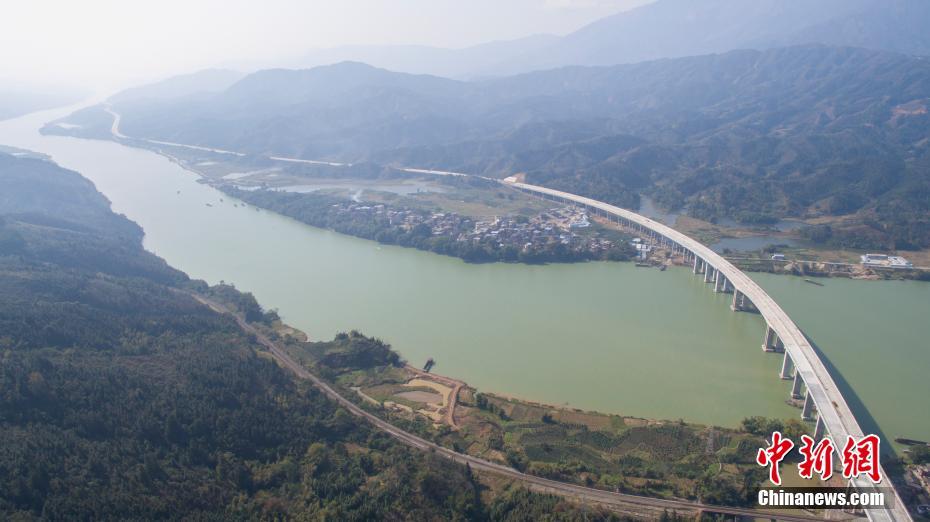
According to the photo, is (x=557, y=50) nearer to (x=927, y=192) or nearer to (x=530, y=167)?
(x=530, y=167)

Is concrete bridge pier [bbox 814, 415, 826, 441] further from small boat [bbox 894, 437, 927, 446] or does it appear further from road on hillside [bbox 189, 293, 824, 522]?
road on hillside [bbox 189, 293, 824, 522]

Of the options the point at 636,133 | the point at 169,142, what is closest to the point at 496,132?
the point at 636,133

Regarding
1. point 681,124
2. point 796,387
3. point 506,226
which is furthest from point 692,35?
point 796,387

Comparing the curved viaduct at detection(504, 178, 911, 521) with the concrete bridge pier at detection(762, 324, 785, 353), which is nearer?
the curved viaduct at detection(504, 178, 911, 521)

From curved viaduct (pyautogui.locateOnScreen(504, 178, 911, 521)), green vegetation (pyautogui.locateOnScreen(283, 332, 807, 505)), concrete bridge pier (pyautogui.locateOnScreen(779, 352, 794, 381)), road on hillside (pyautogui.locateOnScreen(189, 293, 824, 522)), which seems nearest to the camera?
road on hillside (pyautogui.locateOnScreen(189, 293, 824, 522))

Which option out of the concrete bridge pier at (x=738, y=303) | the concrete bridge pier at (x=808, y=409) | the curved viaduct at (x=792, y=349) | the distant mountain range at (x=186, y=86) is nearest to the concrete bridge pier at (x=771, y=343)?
the curved viaduct at (x=792, y=349)

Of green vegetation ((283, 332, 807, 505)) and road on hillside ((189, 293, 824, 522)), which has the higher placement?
green vegetation ((283, 332, 807, 505))

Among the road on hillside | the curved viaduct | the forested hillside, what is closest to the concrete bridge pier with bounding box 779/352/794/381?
the curved viaduct
